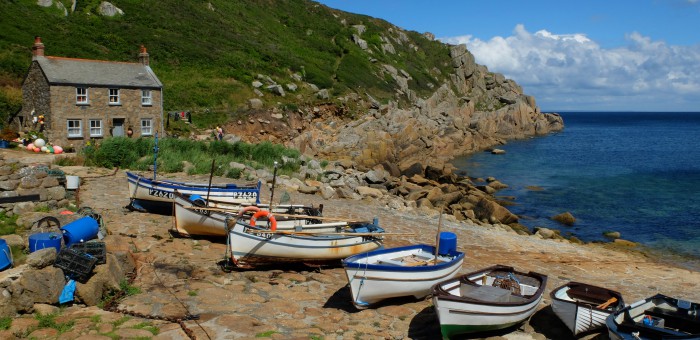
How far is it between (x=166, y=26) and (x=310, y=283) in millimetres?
62270

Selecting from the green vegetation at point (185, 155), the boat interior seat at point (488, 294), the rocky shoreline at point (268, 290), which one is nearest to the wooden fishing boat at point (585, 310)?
the rocky shoreline at point (268, 290)

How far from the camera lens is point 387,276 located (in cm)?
1290

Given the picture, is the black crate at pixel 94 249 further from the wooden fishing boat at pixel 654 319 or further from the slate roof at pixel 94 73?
the slate roof at pixel 94 73

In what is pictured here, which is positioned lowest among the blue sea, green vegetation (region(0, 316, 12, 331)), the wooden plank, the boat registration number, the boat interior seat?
the blue sea

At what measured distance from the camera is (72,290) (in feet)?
38.6

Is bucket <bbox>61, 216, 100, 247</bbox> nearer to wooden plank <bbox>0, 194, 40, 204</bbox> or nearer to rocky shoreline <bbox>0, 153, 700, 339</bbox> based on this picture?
rocky shoreline <bbox>0, 153, 700, 339</bbox>

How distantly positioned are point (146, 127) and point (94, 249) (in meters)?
Answer: 28.4

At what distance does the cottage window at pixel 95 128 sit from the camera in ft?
119

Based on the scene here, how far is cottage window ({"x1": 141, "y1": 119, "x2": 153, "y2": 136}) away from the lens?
128 ft

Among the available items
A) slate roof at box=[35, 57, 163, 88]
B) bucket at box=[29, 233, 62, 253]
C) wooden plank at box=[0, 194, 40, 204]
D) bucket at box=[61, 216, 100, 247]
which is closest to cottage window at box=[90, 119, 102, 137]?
slate roof at box=[35, 57, 163, 88]

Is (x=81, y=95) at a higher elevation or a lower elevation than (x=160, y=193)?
higher

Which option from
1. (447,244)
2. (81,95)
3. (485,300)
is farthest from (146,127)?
(485,300)

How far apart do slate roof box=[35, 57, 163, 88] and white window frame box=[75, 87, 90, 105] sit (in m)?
0.45

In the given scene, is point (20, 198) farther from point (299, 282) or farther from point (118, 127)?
point (118, 127)
